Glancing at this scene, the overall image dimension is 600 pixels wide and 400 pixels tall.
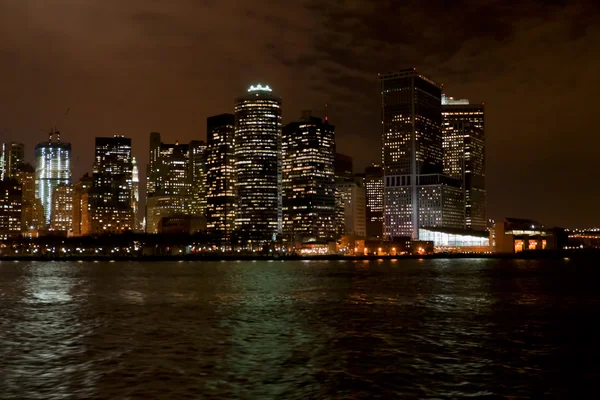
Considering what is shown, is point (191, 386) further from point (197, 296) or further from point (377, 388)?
point (197, 296)

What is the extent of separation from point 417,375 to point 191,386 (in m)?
9.13

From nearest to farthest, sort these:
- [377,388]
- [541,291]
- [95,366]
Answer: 1. [377,388]
2. [95,366]
3. [541,291]

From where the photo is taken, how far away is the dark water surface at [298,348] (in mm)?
24750

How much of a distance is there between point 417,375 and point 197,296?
41.2m

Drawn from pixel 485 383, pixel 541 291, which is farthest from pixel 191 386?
pixel 541 291

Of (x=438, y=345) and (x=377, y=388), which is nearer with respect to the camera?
(x=377, y=388)

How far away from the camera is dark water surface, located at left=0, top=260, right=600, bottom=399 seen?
→ 2475cm

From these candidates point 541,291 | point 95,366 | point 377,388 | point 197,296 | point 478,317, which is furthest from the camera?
point 541,291

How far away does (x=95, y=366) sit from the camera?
94.2ft

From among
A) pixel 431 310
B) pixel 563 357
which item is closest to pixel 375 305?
pixel 431 310

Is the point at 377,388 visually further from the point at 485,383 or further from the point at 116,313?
the point at 116,313

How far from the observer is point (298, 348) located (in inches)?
1296

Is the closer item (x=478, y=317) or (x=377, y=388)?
(x=377, y=388)

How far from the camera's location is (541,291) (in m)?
74.1
